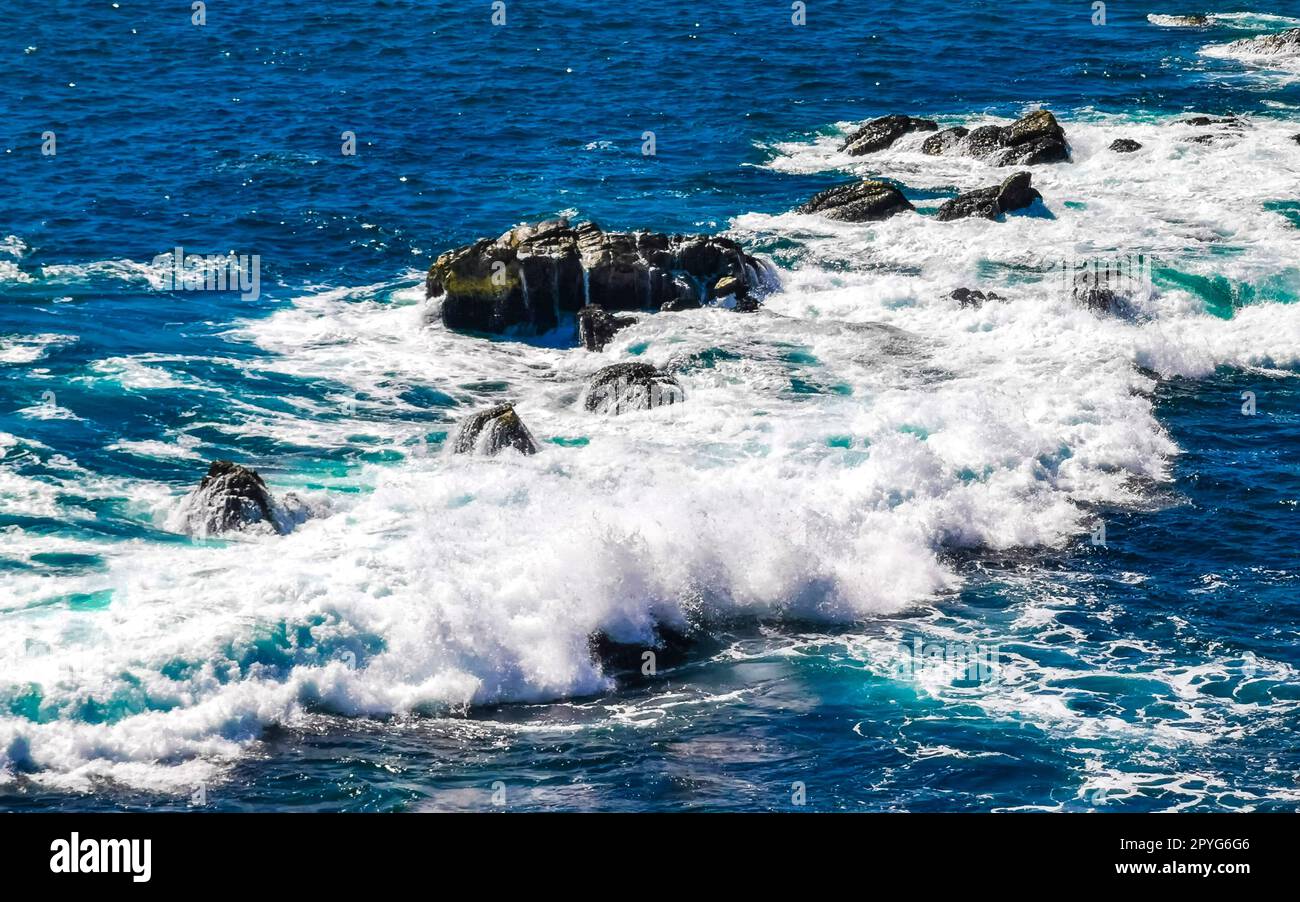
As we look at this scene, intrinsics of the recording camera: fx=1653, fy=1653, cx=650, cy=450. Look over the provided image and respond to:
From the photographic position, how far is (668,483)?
29.5 m

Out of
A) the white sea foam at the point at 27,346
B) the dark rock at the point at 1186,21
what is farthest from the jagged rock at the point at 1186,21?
the white sea foam at the point at 27,346

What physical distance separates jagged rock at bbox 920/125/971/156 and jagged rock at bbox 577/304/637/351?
698 inches

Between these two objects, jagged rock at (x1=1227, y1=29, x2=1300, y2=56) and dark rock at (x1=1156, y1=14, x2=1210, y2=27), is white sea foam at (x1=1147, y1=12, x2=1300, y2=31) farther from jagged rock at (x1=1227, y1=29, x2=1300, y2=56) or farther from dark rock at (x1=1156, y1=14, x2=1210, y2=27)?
jagged rock at (x1=1227, y1=29, x2=1300, y2=56)

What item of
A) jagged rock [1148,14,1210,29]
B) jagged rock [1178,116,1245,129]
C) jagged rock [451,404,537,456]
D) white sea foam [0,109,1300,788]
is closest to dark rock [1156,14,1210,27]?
jagged rock [1148,14,1210,29]

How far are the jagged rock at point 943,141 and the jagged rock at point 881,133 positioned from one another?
116cm

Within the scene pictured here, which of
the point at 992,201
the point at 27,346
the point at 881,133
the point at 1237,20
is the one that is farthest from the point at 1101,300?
the point at 1237,20

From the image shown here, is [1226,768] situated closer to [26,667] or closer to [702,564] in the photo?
[702,564]

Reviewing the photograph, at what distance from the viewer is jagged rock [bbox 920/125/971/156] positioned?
51.4 m

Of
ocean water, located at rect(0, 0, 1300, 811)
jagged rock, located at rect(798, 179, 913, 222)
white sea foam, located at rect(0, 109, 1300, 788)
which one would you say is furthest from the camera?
jagged rock, located at rect(798, 179, 913, 222)

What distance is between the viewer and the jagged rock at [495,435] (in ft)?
101

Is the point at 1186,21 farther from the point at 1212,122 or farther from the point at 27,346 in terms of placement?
the point at 27,346

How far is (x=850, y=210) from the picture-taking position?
148ft

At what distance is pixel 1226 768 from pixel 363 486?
616 inches

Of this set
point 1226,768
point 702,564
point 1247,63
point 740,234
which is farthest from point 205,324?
point 1247,63
